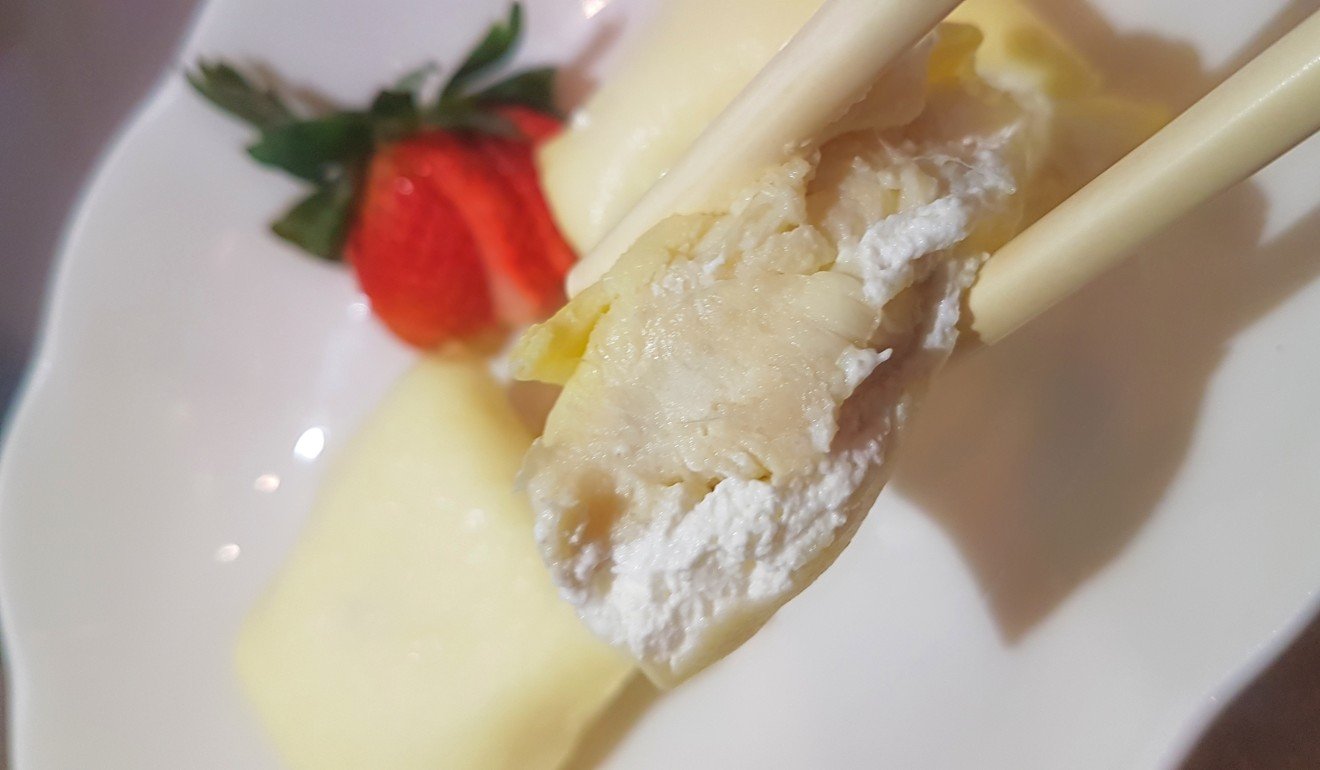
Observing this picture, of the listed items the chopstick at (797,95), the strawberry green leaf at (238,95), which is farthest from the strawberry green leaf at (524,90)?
the chopstick at (797,95)

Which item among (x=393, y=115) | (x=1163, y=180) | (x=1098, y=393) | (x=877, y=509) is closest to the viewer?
(x=1163, y=180)

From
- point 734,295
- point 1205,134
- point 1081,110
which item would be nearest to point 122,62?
point 734,295

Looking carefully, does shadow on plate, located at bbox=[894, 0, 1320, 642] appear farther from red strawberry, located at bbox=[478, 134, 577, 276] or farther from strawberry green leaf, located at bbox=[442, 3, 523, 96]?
strawberry green leaf, located at bbox=[442, 3, 523, 96]

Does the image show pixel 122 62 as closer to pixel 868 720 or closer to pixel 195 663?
pixel 195 663

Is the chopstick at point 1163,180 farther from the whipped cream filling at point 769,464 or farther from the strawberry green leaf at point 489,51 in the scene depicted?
the strawberry green leaf at point 489,51

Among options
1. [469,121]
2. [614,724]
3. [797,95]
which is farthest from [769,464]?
[469,121]

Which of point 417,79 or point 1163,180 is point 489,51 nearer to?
point 417,79

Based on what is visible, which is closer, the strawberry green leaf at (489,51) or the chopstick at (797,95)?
the chopstick at (797,95)

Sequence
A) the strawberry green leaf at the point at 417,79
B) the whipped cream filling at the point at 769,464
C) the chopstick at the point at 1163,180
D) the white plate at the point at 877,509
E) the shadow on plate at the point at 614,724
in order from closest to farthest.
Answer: the chopstick at the point at 1163,180
the whipped cream filling at the point at 769,464
the white plate at the point at 877,509
the shadow on plate at the point at 614,724
the strawberry green leaf at the point at 417,79
